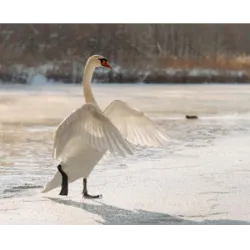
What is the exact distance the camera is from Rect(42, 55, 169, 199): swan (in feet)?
10.5

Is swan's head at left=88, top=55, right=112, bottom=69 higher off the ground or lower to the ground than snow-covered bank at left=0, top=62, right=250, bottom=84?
higher

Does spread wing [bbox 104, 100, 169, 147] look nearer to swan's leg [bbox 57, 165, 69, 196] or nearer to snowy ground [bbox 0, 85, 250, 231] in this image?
snowy ground [bbox 0, 85, 250, 231]

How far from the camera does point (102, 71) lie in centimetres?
1521

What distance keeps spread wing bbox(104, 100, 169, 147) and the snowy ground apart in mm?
295

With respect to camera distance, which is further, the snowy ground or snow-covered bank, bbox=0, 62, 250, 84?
snow-covered bank, bbox=0, 62, 250, 84

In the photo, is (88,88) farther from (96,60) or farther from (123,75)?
(123,75)

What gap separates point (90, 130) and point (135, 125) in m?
0.48

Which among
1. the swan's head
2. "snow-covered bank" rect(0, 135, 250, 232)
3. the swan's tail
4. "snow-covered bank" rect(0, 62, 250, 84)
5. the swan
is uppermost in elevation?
the swan's head

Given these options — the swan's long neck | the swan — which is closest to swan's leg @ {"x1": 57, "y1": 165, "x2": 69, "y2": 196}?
the swan
